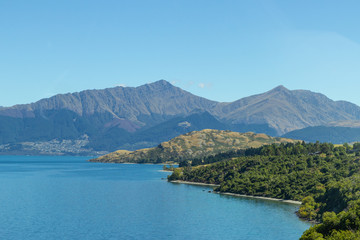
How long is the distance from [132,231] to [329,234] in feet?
228

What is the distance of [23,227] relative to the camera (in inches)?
6142

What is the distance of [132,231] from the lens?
5876 inches

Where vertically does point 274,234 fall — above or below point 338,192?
below

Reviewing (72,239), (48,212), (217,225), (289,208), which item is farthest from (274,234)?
(48,212)

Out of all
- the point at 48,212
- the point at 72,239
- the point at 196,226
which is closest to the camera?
the point at 72,239

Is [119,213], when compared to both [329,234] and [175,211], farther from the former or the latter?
[329,234]

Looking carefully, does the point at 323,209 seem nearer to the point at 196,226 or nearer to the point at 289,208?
the point at 289,208

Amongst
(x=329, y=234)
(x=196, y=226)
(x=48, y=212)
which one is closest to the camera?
(x=329, y=234)

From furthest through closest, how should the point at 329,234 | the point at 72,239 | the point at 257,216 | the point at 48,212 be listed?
the point at 48,212 → the point at 257,216 → the point at 72,239 → the point at 329,234

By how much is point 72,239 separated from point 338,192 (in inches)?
3993

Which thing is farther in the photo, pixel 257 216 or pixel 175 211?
pixel 175 211

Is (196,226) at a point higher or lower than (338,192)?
lower

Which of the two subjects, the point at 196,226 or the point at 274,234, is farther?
the point at 196,226

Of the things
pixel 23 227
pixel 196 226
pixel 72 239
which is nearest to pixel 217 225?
pixel 196 226
